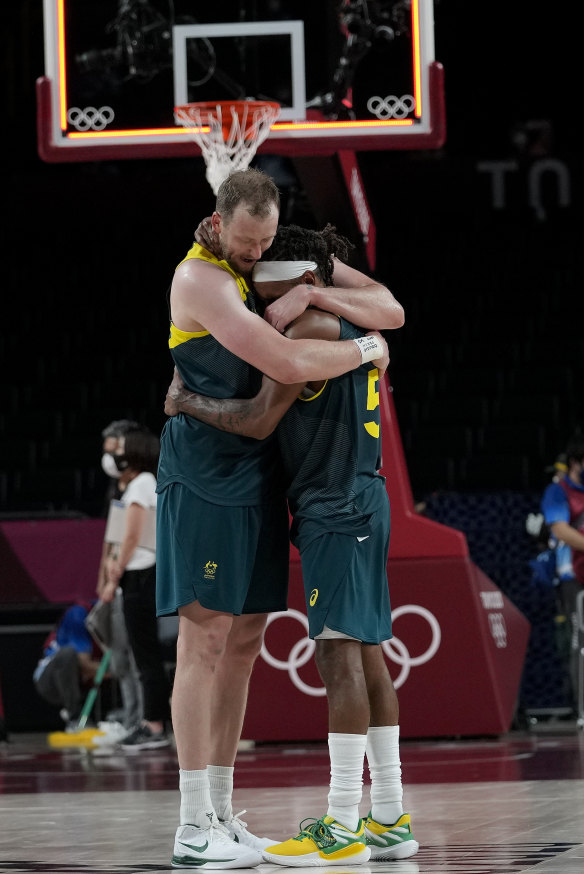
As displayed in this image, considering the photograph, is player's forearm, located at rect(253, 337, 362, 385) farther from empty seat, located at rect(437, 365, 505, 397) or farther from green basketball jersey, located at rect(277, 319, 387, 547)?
empty seat, located at rect(437, 365, 505, 397)

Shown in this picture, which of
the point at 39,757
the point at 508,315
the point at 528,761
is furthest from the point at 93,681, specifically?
the point at 508,315

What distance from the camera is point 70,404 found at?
706 inches

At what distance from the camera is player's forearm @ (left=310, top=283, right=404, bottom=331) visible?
423 cm

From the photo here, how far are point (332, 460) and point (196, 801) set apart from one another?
1065 mm

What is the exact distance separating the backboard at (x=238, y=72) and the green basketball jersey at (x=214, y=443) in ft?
12.3

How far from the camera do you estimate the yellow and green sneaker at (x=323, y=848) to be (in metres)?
3.92

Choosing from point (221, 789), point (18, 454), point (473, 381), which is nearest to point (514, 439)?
point (473, 381)

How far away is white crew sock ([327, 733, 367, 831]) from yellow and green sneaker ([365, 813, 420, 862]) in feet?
0.61

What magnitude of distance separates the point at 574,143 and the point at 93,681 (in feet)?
45.9

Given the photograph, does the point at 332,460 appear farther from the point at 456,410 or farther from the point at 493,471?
the point at 456,410

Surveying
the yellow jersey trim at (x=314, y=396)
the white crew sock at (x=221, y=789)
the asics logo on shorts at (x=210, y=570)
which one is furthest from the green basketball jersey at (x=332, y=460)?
the white crew sock at (x=221, y=789)

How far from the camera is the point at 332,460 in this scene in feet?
13.9

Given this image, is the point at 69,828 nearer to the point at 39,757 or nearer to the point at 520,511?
the point at 39,757

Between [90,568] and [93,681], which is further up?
[90,568]
